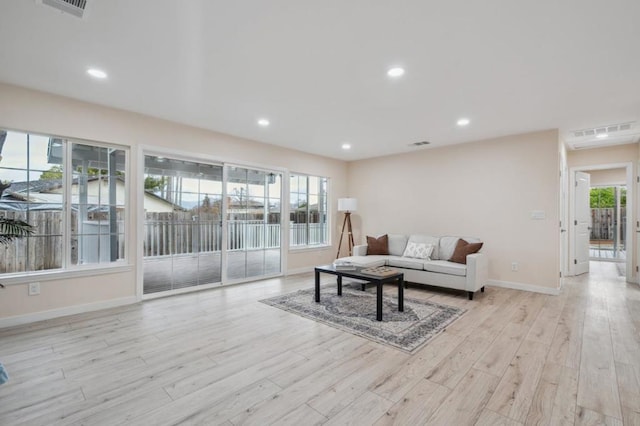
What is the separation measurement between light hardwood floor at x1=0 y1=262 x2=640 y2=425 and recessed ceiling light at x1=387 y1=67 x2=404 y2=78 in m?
2.53

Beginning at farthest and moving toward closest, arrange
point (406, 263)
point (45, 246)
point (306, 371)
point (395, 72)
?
point (406, 263) < point (45, 246) < point (395, 72) < point (306, 371)

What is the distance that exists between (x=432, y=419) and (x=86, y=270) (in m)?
3.95

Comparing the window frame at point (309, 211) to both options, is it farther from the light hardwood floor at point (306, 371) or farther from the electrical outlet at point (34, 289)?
the electrical outlet at point (34, 289)

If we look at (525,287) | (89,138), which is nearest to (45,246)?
(89,138)

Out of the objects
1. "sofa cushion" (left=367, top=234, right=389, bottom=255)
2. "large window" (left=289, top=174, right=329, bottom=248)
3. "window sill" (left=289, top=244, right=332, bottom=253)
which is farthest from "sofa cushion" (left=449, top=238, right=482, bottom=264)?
"large window" (left=289, top=174, right=329, bottom=248)

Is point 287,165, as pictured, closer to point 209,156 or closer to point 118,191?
point 209,156

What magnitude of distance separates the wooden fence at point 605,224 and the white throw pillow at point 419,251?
666cm

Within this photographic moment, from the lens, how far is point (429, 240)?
5.32 metres

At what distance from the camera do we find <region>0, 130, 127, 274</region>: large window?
10.6 feet

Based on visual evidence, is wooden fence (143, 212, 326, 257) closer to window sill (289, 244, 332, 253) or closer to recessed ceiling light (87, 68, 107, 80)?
window sill (289, 244, 332, 253)

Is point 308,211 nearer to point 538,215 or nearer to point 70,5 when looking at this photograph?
point 538,215

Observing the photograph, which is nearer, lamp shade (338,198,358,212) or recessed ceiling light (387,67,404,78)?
recessed ceiling light (387,67,404,78)

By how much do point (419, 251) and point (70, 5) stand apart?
16.5ft

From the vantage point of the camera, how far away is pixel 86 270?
11.7 feet
